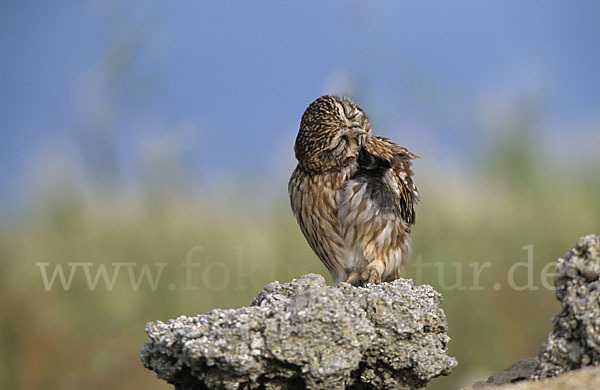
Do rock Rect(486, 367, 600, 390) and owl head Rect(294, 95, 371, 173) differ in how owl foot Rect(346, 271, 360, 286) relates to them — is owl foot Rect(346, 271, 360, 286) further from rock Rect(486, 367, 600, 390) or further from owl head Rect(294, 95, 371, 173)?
rock Rect(486, 367, 600, 390)

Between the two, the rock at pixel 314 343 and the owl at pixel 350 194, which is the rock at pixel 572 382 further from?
the owl at pixel 350 194

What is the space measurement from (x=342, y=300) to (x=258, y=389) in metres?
0.58

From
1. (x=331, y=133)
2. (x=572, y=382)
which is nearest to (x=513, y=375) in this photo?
(x=572, y=382)

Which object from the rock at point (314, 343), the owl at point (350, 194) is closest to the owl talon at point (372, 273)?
the owl at point (350, 194)

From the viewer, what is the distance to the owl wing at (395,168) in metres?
5.04

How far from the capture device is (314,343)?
135 inches

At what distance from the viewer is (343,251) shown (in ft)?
17.1

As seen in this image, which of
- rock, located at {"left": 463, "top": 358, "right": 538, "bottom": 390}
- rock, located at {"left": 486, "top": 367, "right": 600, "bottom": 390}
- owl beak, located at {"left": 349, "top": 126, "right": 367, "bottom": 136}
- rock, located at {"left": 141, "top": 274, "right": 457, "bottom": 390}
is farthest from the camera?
owl beak, located at {"left": 349, "top": 126, "right": 367, "bottom": 136}

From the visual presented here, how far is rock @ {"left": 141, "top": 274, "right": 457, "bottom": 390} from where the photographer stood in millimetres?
3418

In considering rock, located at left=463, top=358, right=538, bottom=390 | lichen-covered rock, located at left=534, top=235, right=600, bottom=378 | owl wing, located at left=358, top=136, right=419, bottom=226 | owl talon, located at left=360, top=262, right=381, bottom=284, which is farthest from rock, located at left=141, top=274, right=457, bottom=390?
owl wing, located at left=358, top=136, right=419, bottom=226

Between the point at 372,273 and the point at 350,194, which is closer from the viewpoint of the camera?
the point at 350,194

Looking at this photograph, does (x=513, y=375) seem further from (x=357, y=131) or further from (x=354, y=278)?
(x=357, y=131)

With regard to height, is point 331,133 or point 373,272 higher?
point 331,133

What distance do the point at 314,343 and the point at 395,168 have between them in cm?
207
